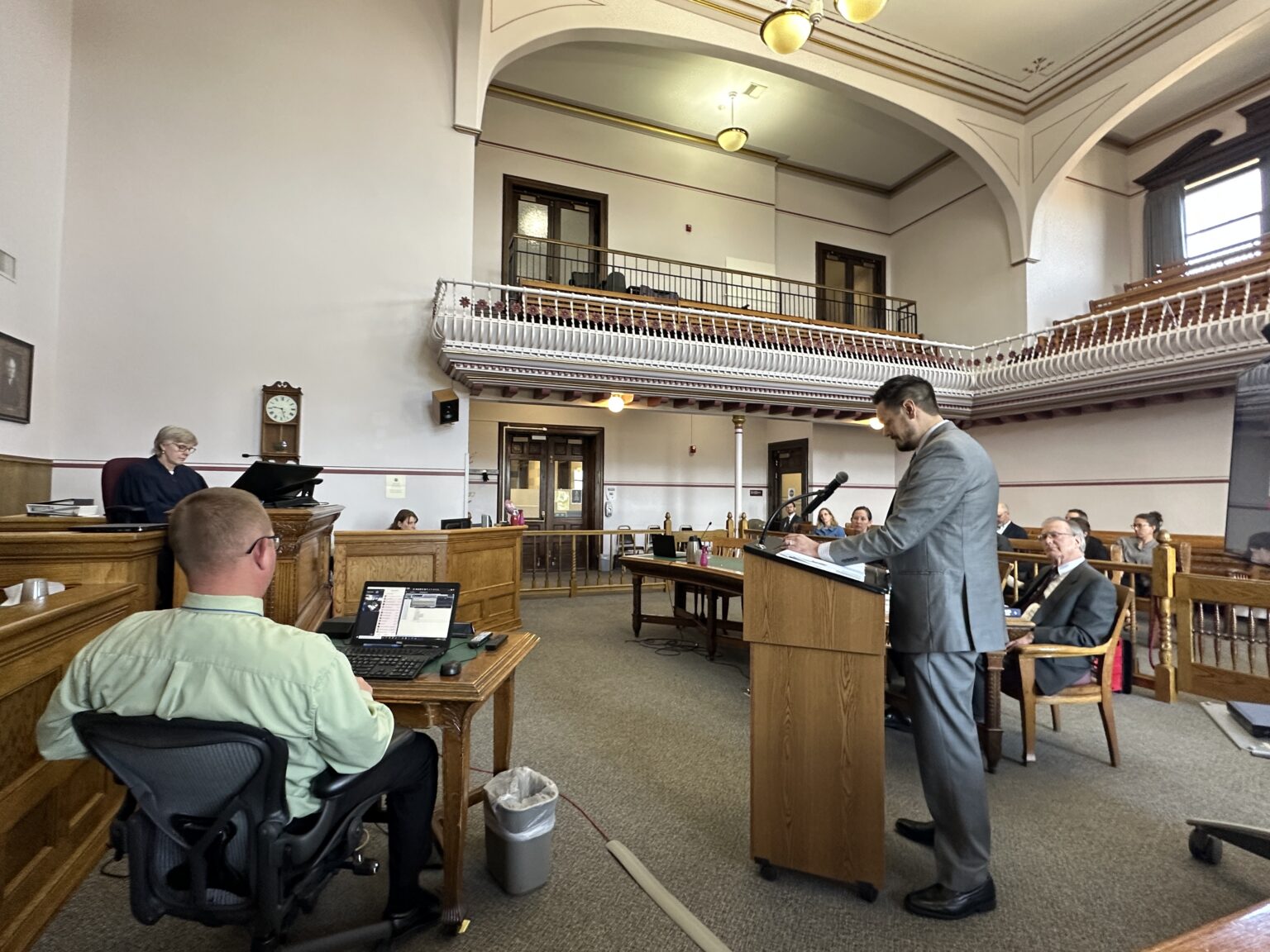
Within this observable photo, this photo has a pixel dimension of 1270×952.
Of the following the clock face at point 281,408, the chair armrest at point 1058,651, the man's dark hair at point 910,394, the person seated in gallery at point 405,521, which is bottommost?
the chair armrest at point 1058,651

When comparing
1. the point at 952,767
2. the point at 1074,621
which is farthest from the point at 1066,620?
the point at 952,767

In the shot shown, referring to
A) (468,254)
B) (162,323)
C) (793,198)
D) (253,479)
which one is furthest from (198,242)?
(793,198)

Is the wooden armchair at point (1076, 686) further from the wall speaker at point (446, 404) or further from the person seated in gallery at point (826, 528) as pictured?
the wall speaker at point (446, 404)

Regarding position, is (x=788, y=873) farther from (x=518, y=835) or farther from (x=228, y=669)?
(x=228, y=669)

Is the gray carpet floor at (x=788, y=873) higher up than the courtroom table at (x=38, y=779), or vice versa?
the courtroom table at (x=38, y=779)

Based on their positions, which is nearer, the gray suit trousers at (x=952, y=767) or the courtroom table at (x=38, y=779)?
the courtroom table at (x=38, y=779)

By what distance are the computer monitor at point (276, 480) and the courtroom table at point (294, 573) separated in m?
0.13

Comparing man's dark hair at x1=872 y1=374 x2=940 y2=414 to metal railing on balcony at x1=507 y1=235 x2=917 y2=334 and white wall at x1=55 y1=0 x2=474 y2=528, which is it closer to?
white wall at x1=55 y1=0 x2=474 y2=528

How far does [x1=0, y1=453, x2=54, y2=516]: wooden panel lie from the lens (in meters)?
4.85

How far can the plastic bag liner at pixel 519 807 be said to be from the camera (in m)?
1.89

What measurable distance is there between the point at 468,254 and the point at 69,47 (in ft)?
13.3

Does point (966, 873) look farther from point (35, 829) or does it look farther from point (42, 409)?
point (42, 409)

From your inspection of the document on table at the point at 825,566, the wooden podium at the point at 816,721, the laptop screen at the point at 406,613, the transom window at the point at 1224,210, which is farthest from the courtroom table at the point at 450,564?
the transom window at the point at 1224,210

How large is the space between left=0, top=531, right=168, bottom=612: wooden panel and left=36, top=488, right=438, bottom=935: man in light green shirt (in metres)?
1.10
